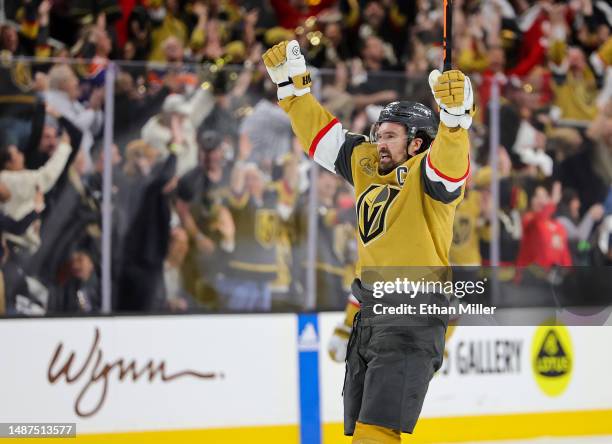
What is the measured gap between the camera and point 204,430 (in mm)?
4902

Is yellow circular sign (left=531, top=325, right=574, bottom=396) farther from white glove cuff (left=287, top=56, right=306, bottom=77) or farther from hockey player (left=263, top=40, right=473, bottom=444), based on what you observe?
white glove cuff (left=287, top=56, right=306, bottom=77)

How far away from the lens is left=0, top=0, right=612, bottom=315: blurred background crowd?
5781mm

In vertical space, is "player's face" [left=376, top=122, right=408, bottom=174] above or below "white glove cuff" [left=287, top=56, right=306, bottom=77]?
below

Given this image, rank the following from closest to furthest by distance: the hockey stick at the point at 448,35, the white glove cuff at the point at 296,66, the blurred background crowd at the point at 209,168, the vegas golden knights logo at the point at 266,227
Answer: the hockey stick at the point at 448,35, the white glove cuff at the point at 296,66, the blurred background crowd at the point at 209,168, the vegas golden knights logo at the point at 266,227

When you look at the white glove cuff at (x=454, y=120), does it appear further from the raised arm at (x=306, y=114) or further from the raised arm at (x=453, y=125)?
the raised arm at (x=306, y=114)

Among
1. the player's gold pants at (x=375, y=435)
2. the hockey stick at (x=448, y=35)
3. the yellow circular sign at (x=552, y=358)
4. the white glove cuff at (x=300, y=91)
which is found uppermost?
the hockey stick at (x=448, y=35)

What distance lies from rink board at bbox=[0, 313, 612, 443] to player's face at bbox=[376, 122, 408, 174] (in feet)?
5.52

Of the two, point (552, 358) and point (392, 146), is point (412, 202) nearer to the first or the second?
point (392, 146)

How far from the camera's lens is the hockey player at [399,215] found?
334 cm

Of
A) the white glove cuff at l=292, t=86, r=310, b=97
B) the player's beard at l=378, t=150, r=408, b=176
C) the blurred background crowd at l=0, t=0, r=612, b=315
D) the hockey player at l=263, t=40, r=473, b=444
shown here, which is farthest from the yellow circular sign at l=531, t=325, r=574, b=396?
the white glove cuff at l=292, t=86, r=310, b=97

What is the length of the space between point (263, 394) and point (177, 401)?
437mm

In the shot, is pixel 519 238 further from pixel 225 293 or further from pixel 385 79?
pixel 225 293

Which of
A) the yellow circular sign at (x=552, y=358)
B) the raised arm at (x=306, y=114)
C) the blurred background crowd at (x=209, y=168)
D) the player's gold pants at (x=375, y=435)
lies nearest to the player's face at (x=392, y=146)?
the raised arm at (x=306, y=114)

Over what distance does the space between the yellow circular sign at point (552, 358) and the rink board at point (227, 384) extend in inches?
0.5
